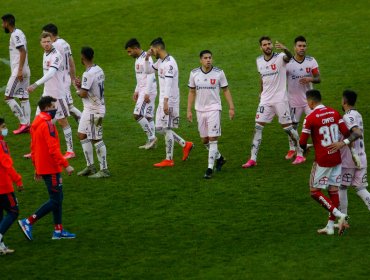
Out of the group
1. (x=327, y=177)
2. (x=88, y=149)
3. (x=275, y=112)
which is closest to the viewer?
(x=327, y=177)

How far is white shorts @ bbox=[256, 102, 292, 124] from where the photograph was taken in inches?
754

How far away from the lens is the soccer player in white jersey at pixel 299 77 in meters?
19.2

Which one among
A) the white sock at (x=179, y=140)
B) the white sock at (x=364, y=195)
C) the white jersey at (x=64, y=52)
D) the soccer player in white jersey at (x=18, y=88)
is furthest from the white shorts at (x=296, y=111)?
the soccer player in white jersey at (x=18, y=88)

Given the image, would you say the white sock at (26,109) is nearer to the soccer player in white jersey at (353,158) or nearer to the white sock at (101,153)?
the white sock at (101,153)

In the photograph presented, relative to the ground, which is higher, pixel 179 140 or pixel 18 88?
pixel 18 88

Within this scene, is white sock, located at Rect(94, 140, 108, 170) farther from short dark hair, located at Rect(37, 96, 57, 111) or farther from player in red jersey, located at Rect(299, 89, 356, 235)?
player in red jersey, located at Rect(299, 89, 356, 235)

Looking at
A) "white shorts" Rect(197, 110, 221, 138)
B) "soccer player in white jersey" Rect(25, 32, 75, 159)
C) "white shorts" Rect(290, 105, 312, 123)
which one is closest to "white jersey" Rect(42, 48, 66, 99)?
"soccer player in white jersey" Rect(25, 32, 75, 159)

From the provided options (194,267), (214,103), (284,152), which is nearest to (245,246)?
(194,267)

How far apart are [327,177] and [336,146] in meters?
0.52

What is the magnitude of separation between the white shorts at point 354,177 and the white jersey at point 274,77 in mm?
4118

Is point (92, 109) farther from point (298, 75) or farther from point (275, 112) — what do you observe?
point (298, 75)

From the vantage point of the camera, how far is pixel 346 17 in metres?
30.5

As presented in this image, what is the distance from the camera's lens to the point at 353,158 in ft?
49.2

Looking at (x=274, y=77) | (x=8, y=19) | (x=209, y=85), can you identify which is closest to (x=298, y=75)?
(x=274, y=77)
